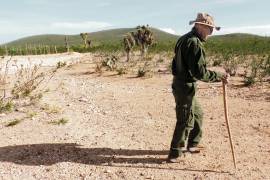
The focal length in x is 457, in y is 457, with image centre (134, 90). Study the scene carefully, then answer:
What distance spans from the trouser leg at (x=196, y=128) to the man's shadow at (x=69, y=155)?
40cm

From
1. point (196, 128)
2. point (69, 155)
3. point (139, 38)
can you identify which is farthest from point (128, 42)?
point (196, 128)

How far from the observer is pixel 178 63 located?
5.61m

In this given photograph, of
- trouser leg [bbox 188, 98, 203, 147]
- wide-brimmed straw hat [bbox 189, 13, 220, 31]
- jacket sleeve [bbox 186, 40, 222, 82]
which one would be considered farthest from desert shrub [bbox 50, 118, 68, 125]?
wide-brimmed straw hat [bbox 189, 13, 220, 31]

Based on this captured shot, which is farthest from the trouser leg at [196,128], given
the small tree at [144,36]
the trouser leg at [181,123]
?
the small tree at [144,36]

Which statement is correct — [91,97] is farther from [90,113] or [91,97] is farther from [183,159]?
[183,159]

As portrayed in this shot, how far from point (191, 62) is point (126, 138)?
7.05 ft

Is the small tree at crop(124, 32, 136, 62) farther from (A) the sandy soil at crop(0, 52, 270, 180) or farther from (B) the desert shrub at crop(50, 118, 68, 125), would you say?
(B) the desert shrub at crop(50, 118, 68, 125)

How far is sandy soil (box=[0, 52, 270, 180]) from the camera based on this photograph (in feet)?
18.8

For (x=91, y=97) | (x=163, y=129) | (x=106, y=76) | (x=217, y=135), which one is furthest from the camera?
(x=106, y=76)

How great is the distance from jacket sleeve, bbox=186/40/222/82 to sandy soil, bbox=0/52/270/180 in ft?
3.88

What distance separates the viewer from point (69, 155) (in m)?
6.40

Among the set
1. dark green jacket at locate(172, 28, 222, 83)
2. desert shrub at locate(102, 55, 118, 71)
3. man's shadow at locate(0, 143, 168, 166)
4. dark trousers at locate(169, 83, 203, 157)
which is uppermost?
dark green jacket at locate(172, 28, 222, 83)

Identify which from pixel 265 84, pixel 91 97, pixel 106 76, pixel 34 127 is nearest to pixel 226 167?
pixel 34 127

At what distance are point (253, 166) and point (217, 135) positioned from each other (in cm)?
149
